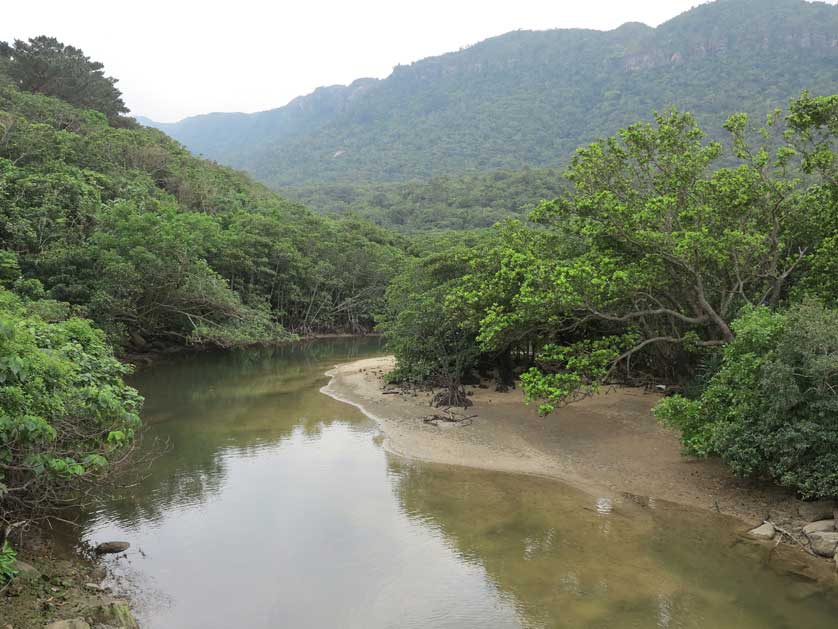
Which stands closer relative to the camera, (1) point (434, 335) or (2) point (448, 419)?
(2) point (448, 419)

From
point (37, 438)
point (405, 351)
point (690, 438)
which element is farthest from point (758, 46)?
point (37, 438)

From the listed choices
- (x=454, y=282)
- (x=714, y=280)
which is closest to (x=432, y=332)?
(x=454, y=282)

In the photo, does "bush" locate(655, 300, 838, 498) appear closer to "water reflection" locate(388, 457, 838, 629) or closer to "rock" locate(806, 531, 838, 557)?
"rock" locate(806, 531, 838, 557)

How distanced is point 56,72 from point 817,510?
61.5m

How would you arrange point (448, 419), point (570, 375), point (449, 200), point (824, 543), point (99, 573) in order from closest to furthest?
1. point (99, 573)
2. point (824, 543)
3. point (570, 375)
4. point (448, 419)
5. point (449, 200)

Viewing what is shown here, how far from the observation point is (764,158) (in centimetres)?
1595

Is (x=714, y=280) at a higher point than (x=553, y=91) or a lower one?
lower

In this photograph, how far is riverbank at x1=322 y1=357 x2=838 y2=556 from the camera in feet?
46.2

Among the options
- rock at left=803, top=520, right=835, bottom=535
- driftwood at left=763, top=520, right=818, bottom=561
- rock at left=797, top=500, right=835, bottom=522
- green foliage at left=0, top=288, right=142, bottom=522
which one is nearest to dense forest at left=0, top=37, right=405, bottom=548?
green foliage at left=0, top=288, right=142, bottom=522

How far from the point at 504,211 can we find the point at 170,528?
74432 millimetres

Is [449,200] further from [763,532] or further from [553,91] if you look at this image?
[763,532]

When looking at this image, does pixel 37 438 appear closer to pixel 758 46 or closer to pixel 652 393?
pixel 652 393

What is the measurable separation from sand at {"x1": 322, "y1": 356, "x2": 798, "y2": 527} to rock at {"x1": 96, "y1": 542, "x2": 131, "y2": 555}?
849 cm

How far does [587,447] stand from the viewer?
1850cm
